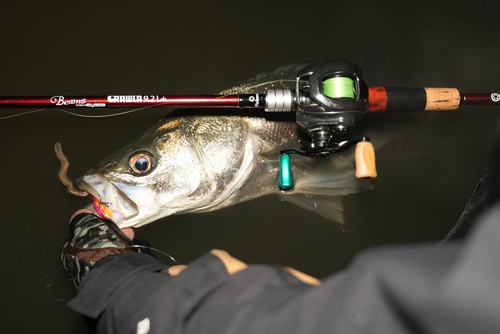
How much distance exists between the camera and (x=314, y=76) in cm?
154

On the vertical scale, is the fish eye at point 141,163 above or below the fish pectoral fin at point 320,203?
above

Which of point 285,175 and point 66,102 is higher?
point 66,102

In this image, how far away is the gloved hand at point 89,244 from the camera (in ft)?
5.23

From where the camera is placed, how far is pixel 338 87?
1.53 meters

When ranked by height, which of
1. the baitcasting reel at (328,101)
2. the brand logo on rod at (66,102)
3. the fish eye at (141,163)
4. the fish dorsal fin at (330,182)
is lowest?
the fish dorsal fin at (330,182)

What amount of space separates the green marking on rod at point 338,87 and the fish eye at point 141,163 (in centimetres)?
Result: 92

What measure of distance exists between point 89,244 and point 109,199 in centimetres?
25

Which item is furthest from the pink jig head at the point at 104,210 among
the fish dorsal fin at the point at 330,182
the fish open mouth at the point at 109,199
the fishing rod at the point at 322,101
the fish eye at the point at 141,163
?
the fish dorsal fin at the point at 330,182

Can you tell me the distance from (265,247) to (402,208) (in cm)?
95

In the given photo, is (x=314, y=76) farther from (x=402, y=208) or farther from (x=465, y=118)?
(x=465, y=118)

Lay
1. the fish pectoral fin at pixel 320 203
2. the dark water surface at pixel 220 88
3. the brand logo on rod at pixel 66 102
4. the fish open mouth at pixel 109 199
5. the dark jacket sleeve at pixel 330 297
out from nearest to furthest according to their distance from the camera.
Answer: the dark jacket sleeve at pixel 330 297
the brand logo on rod at pixel 66 102
the fish open mouth at pixel 109 199
the dark water surface at pixel 220 88
the fish pectoral fin at pixel 320 203

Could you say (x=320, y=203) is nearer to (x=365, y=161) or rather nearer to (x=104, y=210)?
A: (x=365, y=161)

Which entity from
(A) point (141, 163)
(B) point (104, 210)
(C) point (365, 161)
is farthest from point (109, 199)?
(C) point (365, 161)

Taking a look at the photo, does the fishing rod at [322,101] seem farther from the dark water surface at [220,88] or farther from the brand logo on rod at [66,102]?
the dark water surface at [220,88]
